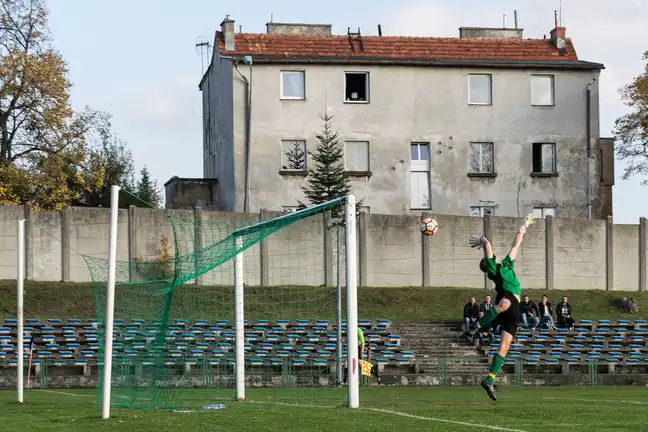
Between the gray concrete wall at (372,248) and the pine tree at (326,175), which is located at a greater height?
the pine tree at (326,175)

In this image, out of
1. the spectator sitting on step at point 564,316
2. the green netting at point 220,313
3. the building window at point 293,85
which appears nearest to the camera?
the green netting at point 220,313

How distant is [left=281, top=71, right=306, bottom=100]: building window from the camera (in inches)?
2275

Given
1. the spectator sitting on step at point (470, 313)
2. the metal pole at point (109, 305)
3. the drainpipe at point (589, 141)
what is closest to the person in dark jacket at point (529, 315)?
the spectator sitting on step at point (470, 313)

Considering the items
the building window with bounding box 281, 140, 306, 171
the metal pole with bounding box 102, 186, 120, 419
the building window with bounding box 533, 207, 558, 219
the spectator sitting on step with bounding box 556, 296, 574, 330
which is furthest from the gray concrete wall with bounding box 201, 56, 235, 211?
the metal pole with bounding box 102, 186, 120, 419

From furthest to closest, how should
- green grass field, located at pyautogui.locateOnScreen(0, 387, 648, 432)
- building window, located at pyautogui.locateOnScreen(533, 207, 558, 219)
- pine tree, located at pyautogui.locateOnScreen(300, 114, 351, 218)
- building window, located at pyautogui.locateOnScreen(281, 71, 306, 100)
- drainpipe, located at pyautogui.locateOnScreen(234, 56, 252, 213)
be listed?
building window, located at pyautogui.locateOnScreen(533, 207, 558, 219) < building window, located at pyautogui.locateOnScreen(281, 71, 306, 100) < drainpipe, located at pyautogui.locateOnScreen(234, 56, 252, 213) < pine tree, located at pyautogui.locateOnScreen(300, 114, 351, 218) < green grass field, located at pyautogui.locateOnScreen(0, 387, 648, 432)

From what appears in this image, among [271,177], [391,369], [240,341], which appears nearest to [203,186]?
[271,177]

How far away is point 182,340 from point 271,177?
22.3 meters

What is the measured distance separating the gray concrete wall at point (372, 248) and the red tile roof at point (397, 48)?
1233 cm

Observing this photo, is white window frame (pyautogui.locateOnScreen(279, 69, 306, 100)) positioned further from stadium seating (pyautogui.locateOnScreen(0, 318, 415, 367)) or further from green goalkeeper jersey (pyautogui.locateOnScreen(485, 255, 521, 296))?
green goalkeeper jersey (pyautogui.locateOnScreen(485, 255, 521, 296))

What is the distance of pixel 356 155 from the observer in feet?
191

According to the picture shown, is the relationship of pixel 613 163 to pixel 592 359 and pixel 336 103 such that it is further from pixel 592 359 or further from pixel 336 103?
pixel 592 359

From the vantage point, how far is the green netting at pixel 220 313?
2200 cm

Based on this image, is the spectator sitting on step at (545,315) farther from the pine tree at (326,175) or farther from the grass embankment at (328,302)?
the pine tree at (326,175)

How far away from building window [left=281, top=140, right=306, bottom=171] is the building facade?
46 millimetres
